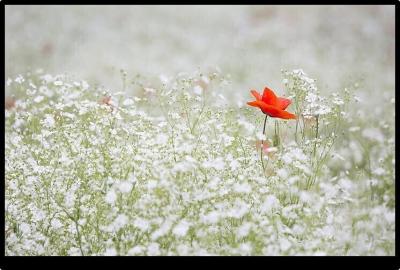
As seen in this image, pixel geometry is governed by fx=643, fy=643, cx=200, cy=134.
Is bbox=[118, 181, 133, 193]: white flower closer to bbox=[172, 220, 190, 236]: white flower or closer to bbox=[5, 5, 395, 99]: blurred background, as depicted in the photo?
bbox=[172, 220, 190, 236]: white flower

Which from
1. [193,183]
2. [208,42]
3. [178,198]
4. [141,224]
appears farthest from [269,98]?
[208,42]

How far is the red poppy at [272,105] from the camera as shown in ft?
11.7

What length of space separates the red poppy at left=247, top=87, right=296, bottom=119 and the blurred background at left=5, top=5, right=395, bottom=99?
9.12ft

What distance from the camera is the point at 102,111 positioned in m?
3.88

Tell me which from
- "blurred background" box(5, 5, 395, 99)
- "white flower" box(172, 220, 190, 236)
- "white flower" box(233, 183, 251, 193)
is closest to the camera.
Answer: "white flower" box(172, 220, 190, 236)

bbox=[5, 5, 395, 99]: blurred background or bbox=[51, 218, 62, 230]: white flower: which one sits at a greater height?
bbox=[5, 5, 395, 99]: blurred background

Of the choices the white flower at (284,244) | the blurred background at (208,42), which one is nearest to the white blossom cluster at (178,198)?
the white flower at (284,244)

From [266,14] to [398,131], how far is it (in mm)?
5040

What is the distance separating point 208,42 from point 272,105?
4.83 meters

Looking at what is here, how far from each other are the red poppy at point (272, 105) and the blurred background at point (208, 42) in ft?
9.12

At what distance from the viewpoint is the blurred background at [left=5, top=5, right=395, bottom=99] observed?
23.4ft

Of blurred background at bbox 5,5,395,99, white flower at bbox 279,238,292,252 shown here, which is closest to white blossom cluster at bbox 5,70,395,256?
white flower at bbox 279,238,292,252

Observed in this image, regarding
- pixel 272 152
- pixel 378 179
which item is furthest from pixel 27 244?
pixel 378 179
